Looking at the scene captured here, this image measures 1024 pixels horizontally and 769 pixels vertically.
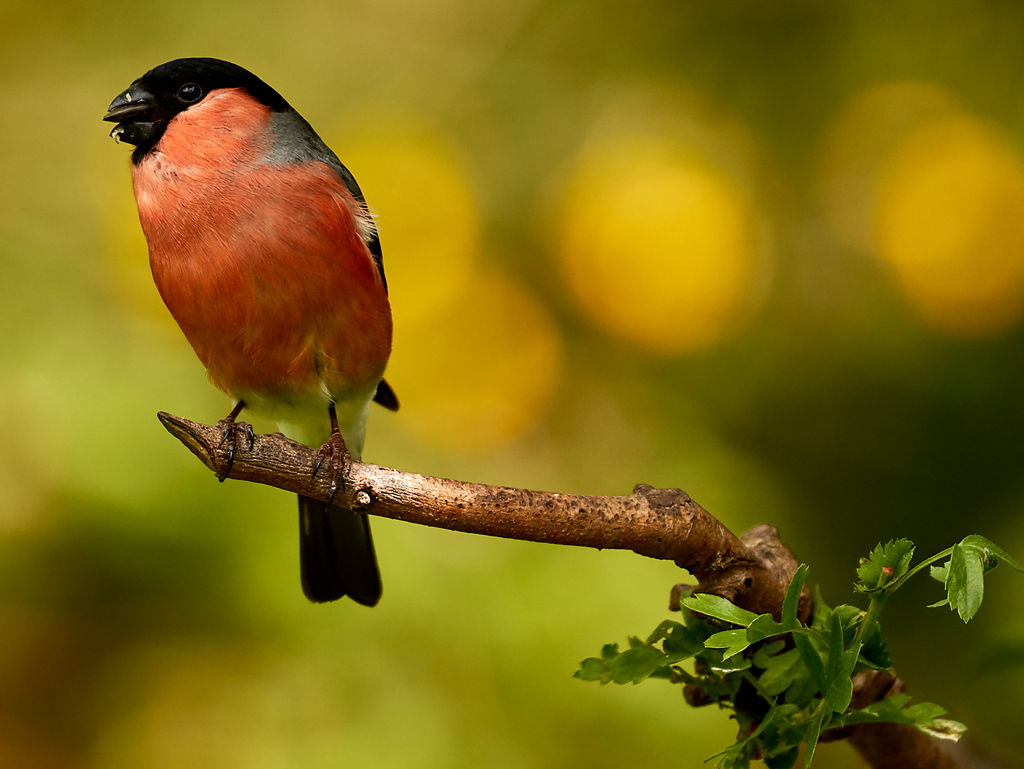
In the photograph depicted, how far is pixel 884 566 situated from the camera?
1.27 meters

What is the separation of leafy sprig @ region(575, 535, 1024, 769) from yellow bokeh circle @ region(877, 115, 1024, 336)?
234 centimetres

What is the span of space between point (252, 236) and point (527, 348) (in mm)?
1805

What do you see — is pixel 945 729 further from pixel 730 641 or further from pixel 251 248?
pixel 251 248

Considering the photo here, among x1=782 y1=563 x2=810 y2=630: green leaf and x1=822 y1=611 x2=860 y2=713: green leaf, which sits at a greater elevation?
x1=782 y1=563 x2=810 y2=630: green leaf

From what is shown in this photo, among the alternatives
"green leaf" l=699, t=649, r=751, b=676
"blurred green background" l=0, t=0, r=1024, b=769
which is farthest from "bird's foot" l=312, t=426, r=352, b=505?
"blurred green background" l=0, t=0, r=1024, b=769

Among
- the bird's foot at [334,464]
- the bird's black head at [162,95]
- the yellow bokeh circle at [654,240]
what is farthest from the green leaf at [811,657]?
the yellow bokeh circle at [654,240]

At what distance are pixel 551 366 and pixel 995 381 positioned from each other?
1.42 metres

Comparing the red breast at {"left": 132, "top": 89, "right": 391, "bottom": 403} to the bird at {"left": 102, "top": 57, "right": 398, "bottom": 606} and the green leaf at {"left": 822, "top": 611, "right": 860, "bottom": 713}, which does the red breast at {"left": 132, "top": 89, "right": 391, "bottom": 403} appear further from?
the green leaf at {"left": 822, "top": 611, "right": 860, "bottom": 713}

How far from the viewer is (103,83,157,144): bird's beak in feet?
6.68

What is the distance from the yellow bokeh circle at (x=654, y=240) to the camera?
146 inches

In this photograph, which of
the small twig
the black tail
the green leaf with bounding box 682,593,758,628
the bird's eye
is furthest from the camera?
the black tail

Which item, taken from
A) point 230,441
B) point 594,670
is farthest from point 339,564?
point 594,670

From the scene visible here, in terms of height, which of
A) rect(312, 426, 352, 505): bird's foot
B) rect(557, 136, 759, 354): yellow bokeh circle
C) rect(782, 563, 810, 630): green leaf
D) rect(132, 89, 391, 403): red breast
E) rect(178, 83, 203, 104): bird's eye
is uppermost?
rect(557, 136, 759, 354): yellow bokeh circle

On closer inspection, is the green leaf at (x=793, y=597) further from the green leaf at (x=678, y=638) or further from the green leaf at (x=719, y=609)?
the green leaf at (x=678, y=638)
